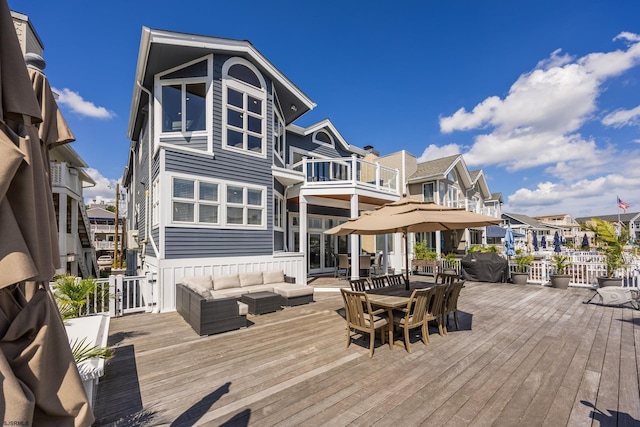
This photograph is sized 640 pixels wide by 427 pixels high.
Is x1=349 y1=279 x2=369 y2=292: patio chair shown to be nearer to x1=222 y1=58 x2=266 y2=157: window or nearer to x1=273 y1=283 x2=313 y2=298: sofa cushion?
x1=273 y1=283 x2=313 y2=298: sofa cushion

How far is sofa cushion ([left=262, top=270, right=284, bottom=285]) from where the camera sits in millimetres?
8216

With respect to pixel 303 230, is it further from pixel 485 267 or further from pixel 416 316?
pixel 485 267

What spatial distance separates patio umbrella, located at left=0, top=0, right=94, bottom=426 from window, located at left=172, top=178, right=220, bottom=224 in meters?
6.26

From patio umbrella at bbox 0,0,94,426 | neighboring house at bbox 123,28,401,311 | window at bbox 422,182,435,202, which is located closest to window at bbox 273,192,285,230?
neighboring house at bbox 123,28,401,311

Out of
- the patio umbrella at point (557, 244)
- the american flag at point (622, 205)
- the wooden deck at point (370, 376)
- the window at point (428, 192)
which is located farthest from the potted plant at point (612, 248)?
the american flag at point (622, 205)

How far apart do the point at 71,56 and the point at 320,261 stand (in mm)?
12382

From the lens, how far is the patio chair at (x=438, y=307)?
16.0 feet

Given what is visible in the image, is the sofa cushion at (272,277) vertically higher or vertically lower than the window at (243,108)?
lower

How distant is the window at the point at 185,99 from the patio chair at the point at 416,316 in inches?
300

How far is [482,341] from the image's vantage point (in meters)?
4.89

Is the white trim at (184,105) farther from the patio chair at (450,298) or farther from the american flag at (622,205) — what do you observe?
the american flag at (622,205)

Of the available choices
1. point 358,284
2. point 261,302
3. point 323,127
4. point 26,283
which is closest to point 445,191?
point 323,127

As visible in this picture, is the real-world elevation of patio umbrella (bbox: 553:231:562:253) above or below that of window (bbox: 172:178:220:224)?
below

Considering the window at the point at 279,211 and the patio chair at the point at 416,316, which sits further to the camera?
the window at the point at 279,211
